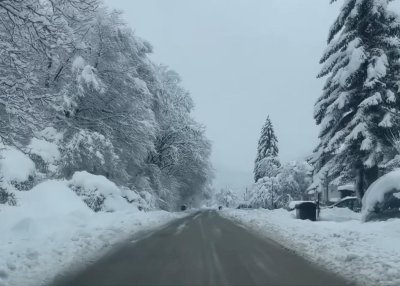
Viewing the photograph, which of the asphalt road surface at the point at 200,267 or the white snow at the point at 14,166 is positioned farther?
the white snow at the point at 14,166

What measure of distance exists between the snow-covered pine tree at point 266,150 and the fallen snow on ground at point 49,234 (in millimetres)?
52043

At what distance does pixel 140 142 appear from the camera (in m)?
27.6

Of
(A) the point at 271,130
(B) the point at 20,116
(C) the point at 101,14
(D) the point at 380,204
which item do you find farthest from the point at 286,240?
(A) the point at 271,130

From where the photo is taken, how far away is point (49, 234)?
38.4 ft

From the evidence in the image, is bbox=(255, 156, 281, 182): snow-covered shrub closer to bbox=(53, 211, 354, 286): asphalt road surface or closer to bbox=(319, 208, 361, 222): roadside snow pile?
bbox=(319, 208, 361, 222): roadside snow pile

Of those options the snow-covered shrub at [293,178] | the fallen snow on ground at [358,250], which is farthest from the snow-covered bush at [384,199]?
the snow-covered shrub at [293,178]

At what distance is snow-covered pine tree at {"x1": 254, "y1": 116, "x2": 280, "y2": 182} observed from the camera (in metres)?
70.9

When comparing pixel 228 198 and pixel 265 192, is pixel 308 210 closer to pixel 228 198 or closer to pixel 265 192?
pixel 265 192

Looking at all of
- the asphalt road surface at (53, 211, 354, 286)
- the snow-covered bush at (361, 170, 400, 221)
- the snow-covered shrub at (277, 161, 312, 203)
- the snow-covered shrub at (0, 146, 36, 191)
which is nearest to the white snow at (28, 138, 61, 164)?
the snow-covered shrub at (0, 146, 36, 191)

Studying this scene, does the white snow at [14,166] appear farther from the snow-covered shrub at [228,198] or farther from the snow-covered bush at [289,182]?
the snow-covered shrub at [228,198]

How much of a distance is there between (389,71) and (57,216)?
56.9 ft

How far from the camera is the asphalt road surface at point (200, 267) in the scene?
750 cm

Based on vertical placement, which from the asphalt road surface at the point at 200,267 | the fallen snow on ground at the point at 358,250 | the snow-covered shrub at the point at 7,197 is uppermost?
the snow-covered shrub at the point at 7,197

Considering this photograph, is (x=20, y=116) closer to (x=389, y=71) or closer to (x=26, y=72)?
(x=26, y=72)
